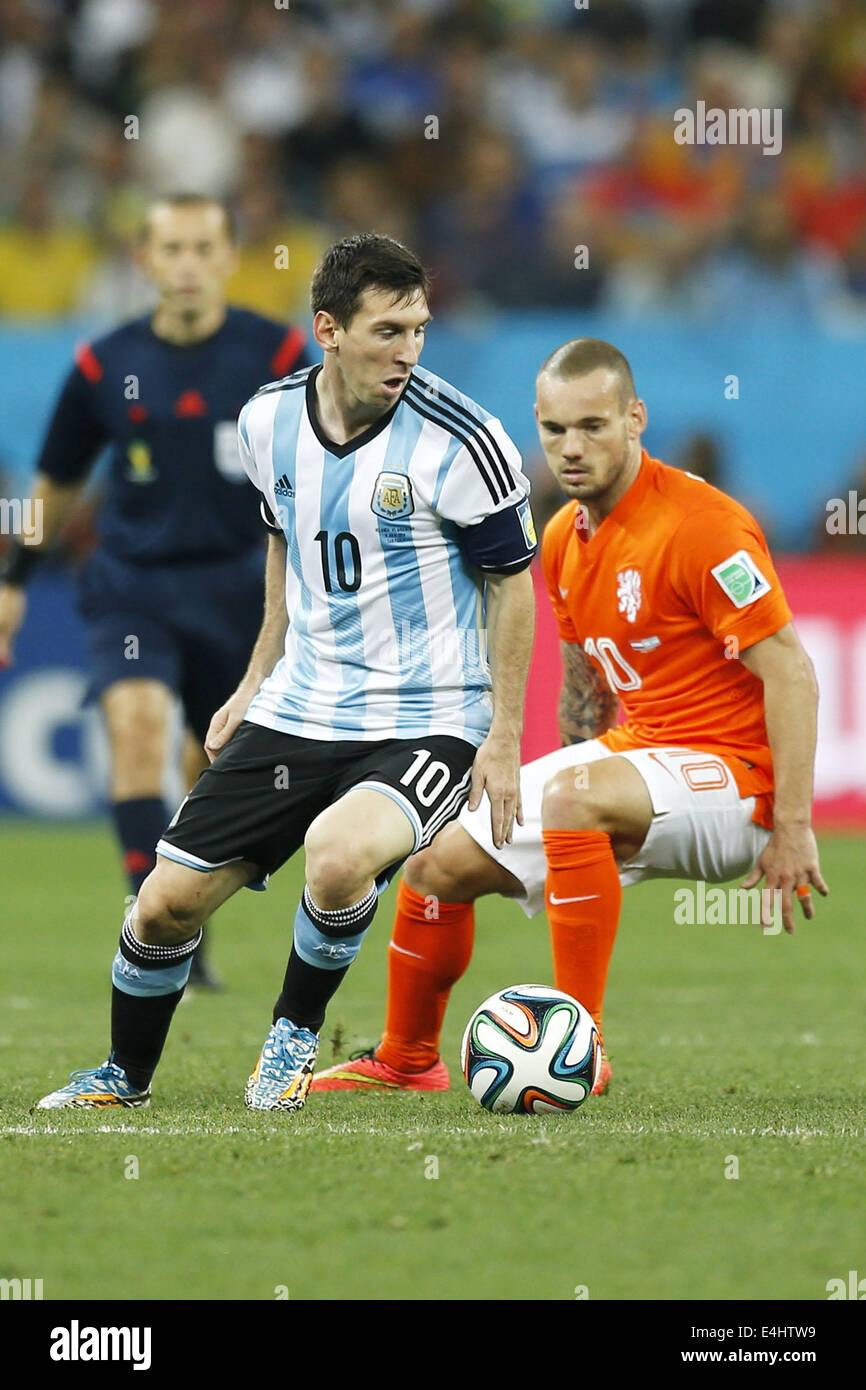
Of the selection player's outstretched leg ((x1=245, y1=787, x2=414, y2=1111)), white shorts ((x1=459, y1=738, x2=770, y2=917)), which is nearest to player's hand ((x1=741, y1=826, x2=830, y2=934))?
white shorts ((x1=459, y1=738, x2=770, y2=917))

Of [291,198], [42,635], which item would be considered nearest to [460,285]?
[291,198]

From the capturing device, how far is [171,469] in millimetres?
7094

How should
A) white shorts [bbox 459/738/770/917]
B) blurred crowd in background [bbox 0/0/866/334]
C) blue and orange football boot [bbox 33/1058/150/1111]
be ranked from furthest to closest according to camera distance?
blurred crowd in background [bbox 0/0/866/334]
white shorts [bbox 459/738/770/917]
blue and orange football boot [bbox 33/1058/150/1111]

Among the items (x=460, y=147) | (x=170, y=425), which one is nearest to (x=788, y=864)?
(x=170, y=425)

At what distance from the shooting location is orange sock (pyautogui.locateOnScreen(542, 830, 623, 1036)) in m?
5.02

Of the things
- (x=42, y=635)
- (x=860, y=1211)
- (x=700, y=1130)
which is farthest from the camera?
(x=42, y=635)

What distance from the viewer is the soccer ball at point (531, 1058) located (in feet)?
15.4

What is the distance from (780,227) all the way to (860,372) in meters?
1.52

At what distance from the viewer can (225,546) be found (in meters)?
7.14

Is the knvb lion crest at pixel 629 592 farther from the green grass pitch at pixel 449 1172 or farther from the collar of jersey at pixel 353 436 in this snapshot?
the green grass pitch at pixel 449 1172

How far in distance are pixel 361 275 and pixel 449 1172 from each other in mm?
1922

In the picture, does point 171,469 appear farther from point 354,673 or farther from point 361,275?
point 361,275

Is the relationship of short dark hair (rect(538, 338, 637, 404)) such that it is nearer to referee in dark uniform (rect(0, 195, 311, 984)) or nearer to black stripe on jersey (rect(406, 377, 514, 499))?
black stripe on jersey (rect(406, 377, 514, 499))
